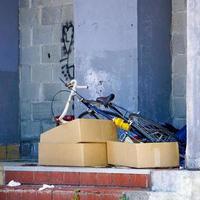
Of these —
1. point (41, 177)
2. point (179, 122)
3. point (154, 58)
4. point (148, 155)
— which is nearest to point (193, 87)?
point (148, 155)

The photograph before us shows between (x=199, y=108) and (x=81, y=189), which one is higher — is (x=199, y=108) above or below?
above

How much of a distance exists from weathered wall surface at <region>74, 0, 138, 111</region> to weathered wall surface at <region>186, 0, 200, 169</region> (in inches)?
63.0

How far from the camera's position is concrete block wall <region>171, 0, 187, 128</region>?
8.74 m

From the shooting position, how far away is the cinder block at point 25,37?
10.1m

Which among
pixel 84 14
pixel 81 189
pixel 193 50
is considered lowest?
pixel 81 189

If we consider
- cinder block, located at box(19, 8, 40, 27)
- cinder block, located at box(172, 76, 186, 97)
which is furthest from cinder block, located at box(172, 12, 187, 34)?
cinder block, located at box(19, 8, 40, 27)

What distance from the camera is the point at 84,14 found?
27.6 ft

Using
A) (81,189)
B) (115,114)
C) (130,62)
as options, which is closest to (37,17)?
(130,62)

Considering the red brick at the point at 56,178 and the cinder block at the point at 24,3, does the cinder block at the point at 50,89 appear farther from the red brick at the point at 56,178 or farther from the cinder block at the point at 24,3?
the red brick at the point at 56,178

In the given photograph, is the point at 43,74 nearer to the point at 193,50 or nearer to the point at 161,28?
the point at 161,28

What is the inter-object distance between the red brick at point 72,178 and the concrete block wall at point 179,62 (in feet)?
7.43

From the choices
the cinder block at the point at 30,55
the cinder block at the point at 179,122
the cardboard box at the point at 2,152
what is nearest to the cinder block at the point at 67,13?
the cinder block at the point at 30,55

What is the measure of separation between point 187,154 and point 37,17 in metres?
4.37

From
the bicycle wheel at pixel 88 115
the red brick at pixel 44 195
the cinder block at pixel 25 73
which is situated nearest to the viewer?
the red brick at pixel 44 195
